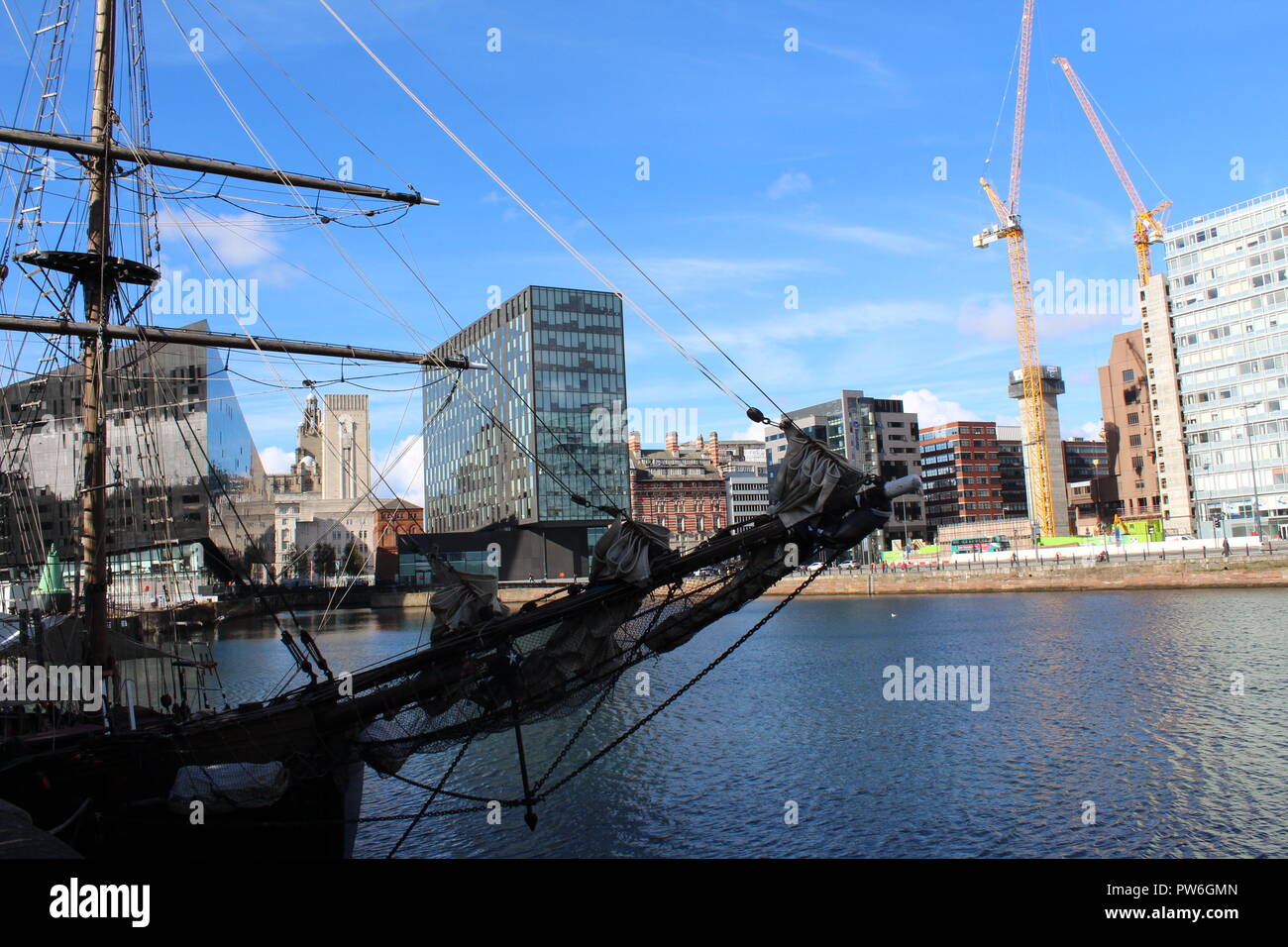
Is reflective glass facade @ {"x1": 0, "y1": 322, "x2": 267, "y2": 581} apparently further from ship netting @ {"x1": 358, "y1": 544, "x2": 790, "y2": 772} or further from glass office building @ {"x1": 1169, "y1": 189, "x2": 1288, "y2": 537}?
glass office building @ {"x1": 1169, "y1": 189, "x2": 1288, "y2": 537}

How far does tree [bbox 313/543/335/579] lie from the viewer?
15500cm

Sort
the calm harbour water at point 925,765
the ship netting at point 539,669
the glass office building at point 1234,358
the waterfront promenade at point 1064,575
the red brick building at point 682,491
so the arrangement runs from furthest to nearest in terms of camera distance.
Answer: the red brick building at point 682,491
the glass office building at point 1234,358
the waterfront promenade at point 1064,575
the calm harbour water at point 925,765
the ship netting at point 539,669

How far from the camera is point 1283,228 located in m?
92.5

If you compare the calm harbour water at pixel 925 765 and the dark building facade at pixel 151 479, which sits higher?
the dark building facade at pixel 151 479

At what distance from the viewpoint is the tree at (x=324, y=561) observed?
155 meters

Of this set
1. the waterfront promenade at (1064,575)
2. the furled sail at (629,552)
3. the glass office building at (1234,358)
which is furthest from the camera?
the glass office building at (1234,358)

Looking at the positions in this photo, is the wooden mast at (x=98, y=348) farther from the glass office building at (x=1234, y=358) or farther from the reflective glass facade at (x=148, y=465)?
the glass office building at (x=1234, y=358)

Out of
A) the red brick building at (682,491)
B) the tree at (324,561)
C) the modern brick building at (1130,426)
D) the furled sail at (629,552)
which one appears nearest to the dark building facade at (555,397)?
the tree at (324,561)

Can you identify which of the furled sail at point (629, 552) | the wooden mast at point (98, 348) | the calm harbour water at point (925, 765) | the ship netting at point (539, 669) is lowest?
the calm harbour water at point (925, 765)

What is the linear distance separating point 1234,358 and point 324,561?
437 feet

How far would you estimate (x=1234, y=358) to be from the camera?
98.6m

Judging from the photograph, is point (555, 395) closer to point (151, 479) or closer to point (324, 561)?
point (151, 479)

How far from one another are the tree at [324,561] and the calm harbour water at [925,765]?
11642 cm
